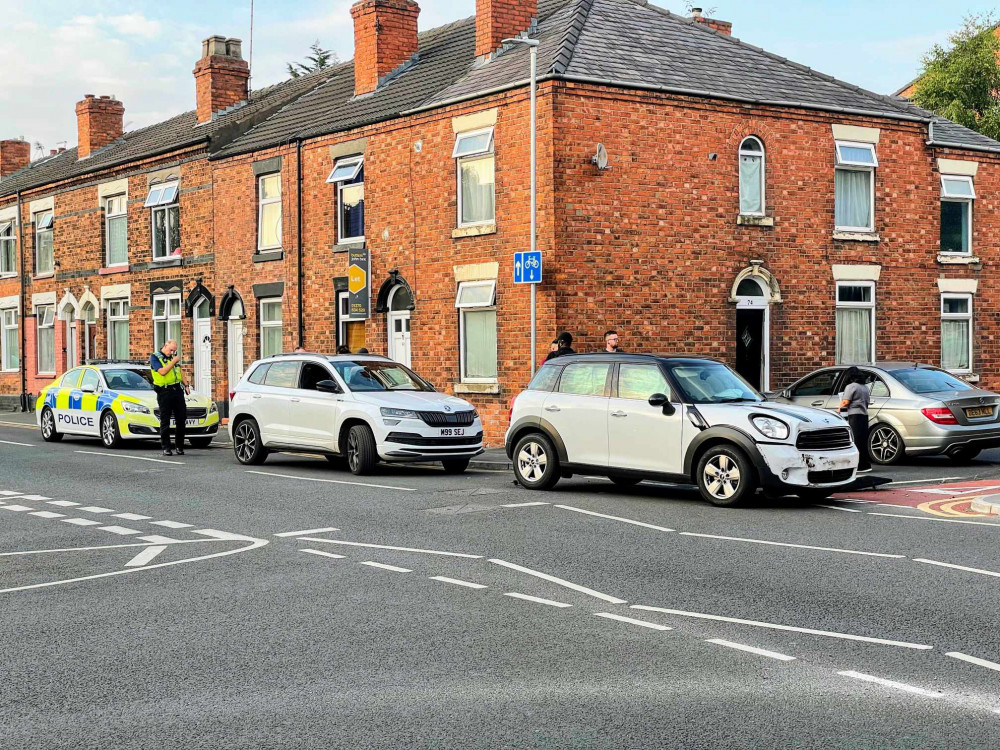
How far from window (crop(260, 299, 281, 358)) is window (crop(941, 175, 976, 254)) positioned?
48.8 feet

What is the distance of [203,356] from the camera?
31.7 meters

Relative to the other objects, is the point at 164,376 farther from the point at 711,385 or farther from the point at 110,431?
the point at 711,385

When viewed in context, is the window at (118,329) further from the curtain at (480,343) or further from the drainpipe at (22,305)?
the curtain at (480,343)

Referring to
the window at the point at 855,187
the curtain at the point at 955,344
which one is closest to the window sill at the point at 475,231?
the window at the point at 855,187

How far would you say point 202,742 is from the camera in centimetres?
514

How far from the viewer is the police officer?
67.5 feet

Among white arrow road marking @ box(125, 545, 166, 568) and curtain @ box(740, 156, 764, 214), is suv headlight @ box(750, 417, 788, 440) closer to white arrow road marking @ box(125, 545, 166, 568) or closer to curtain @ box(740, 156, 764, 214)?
white arrow road marking @ box(125, 545, 166, 568)

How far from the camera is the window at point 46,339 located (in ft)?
128

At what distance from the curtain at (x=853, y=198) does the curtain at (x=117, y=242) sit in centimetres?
1989

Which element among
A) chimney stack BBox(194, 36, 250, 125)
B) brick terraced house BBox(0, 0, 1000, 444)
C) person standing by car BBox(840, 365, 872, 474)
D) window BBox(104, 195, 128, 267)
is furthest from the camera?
window BBox(104, 195, 128, 267)

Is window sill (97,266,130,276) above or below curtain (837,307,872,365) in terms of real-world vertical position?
above

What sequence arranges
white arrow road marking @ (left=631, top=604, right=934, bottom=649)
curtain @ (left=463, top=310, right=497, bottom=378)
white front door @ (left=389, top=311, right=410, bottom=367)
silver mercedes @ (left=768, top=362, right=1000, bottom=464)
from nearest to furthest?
white arrow road marking @ (left=631, top=604, right=934, bottom=649)
silver mercedes @ (left=768, top=362, right=1000, bottom=464)
curtain @ (left=463, top=310, right=497, bottom=378)
white front door @ (left=389, top=311, right=410, bottom=367)

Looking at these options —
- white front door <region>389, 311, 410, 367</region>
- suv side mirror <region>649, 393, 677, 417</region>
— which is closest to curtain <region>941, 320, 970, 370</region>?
white front door <region>389, 311, 410, 367</region>

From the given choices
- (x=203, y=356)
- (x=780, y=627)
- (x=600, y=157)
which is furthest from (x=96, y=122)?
(x=780, y=627)
